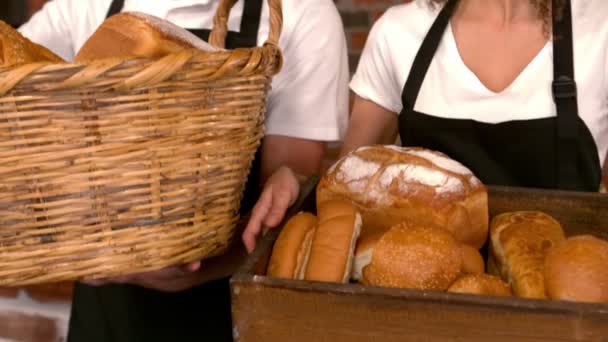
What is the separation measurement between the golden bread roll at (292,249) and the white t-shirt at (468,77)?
530 mm

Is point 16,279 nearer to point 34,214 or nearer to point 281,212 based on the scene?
point 34,214

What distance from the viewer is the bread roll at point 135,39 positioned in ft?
2.10

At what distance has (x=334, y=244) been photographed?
567 mm

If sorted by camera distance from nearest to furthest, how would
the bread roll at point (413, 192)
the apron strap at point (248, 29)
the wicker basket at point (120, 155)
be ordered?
the wicker basket at point (120, 155), the bread roll at point (413, 192), the apron strap at point (248, 29)

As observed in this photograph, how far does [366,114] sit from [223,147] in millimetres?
540

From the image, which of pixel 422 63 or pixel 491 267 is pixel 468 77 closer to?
pixel 422 63

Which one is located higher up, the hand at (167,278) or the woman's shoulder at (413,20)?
the woman's shoulder at (413,20)

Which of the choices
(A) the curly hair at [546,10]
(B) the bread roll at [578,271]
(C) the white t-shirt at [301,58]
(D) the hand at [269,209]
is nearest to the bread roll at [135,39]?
(D) the hand at [269,209]

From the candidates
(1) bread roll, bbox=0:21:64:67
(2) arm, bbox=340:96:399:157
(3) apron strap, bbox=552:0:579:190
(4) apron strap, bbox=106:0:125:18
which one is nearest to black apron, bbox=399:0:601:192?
(3) apron strap, bbox=552:0:579:190

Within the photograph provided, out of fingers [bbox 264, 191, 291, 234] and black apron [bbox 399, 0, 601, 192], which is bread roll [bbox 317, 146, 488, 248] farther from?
black apron [bbox 399, 0, 601, 192]

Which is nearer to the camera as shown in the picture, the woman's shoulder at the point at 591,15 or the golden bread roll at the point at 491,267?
the golden bread roll at the point at 491,267

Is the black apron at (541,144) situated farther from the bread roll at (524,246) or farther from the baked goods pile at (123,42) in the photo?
the baked goods pile at (123,42)

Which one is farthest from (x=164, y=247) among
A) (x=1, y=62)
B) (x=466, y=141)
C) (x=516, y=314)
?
(x=466, y=141)

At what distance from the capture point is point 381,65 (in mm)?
1134
